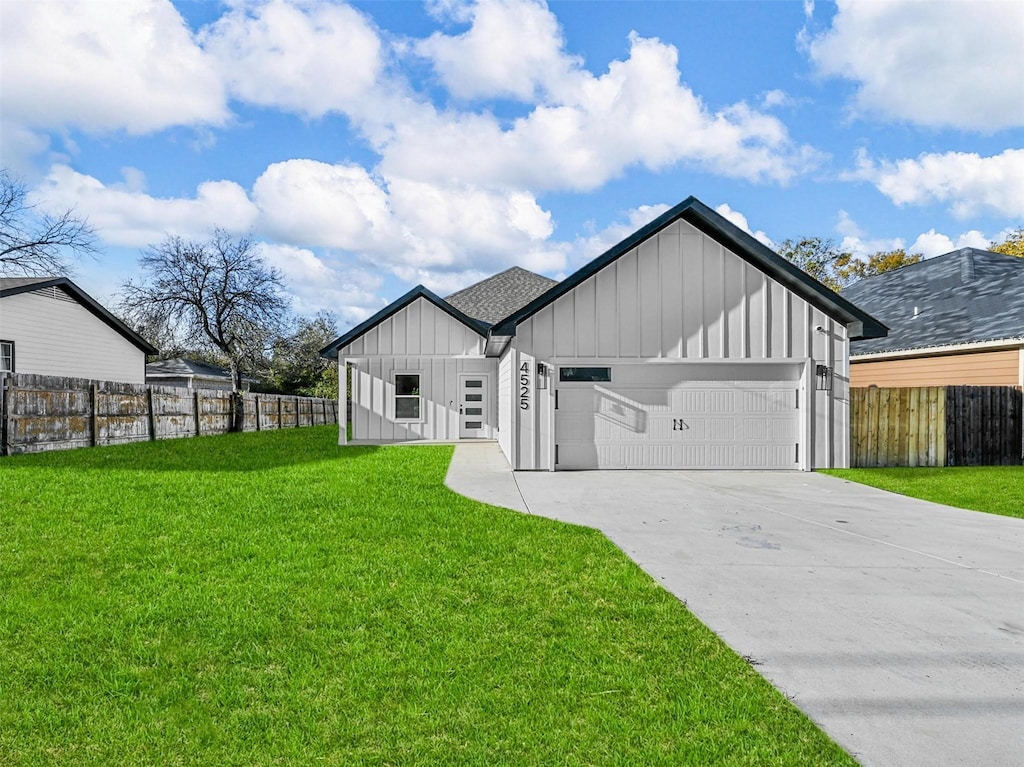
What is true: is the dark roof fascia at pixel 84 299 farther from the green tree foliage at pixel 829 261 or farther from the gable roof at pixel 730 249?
the green tree foliage at pixel 829 261

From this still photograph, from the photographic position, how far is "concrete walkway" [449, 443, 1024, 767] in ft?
9.38

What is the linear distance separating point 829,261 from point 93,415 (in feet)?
131

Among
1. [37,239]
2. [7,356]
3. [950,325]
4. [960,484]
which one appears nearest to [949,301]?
[950,325]

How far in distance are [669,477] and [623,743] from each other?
8590 mm

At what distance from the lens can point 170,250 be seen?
32906 mm

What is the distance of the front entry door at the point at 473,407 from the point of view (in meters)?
19.2

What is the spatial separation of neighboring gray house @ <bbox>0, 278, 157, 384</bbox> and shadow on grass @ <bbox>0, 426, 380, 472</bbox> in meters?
5.49

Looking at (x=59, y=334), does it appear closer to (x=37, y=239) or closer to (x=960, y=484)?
(x=37, y=239)

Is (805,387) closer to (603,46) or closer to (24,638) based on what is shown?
(603,46)

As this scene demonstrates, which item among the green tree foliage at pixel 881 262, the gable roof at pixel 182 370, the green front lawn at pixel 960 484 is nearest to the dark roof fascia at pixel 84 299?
the gable roof at pixel 182 370

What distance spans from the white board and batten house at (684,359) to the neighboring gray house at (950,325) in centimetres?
539

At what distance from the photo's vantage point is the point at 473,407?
63.4 feet

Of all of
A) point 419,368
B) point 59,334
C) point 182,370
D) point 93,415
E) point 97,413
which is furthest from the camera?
point 182,370

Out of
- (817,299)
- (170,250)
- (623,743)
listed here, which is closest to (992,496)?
(817,299)
